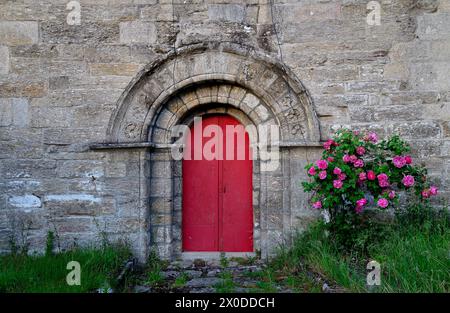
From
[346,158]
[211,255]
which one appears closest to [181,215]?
[211,255]

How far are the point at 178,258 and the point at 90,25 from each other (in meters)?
2.97

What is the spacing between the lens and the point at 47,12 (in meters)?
4.59

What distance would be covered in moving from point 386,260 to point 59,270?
2991 mm

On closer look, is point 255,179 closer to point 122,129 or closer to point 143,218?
point 143,218

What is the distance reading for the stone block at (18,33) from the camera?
4543mm

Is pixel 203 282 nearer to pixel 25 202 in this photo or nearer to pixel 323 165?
pixel 323 165

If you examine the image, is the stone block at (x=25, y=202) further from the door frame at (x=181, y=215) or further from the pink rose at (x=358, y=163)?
the pink rose at (x=358, y=163)

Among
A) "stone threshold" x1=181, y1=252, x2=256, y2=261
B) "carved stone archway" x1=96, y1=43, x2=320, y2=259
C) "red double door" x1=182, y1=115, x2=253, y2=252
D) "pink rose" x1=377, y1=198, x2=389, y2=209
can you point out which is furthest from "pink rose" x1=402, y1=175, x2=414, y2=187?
"stone threshold" x1=181, y1=252, x2=256, y2=261

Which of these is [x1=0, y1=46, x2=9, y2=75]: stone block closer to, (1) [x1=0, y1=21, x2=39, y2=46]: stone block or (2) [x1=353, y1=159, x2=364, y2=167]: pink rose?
(1) [x1=0, y1=21, x2=39, y2=46]: stone block

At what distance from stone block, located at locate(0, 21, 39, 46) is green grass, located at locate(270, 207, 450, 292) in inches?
150

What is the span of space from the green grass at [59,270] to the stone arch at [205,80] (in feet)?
4.27

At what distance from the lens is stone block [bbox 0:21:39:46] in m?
4.54

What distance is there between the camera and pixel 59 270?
360 cm
